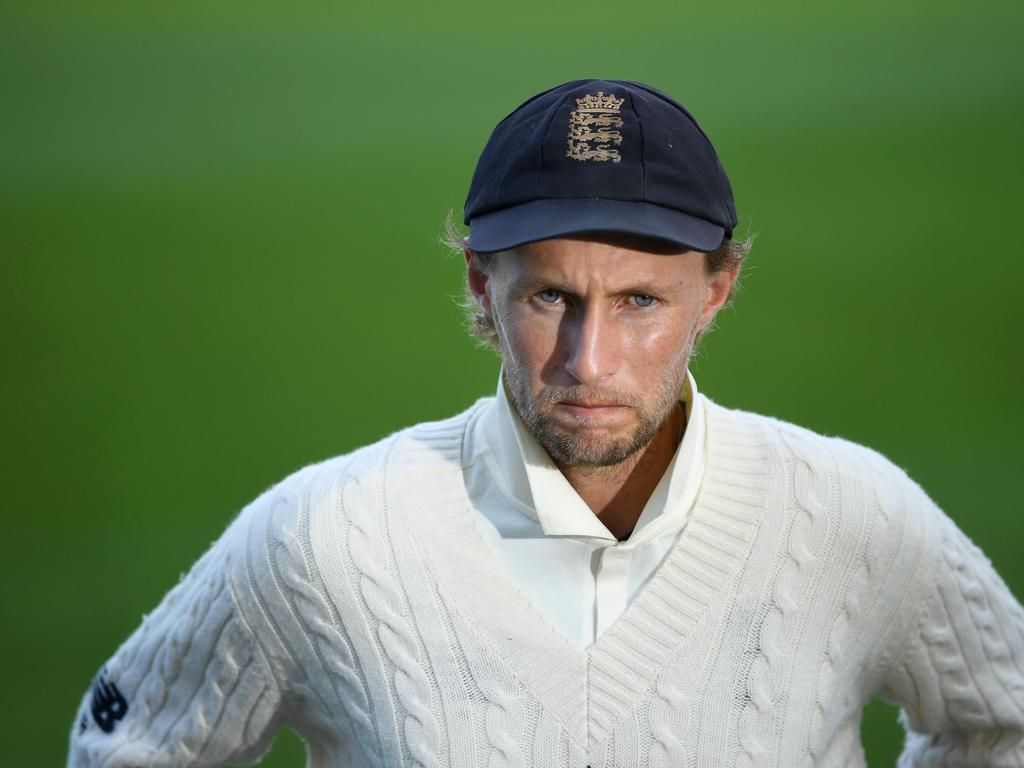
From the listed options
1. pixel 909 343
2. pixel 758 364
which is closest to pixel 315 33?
pixel 758 364

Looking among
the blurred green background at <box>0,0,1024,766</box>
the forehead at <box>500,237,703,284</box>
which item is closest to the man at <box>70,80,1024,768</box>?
the forehead at <box>500,237,703,284</box>

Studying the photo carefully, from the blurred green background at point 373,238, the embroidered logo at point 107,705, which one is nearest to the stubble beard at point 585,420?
the embroidered logo at point 107,705

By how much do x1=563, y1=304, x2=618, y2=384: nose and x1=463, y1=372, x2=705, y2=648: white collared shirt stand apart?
16 centimetres

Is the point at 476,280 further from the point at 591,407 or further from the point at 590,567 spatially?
the point at 590,567

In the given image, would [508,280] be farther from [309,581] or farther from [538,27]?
[538,27]

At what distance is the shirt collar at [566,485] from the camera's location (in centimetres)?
157

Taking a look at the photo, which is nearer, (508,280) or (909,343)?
(508,280)

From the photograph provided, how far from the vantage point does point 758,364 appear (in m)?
3.37

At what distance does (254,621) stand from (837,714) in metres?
0.70

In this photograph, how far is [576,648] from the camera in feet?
5.16

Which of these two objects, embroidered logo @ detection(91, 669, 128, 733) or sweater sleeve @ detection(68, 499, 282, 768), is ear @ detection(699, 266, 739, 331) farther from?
embroidered logo @ detection(91, 669, 128, 733)

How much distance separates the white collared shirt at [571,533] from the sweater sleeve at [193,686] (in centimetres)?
33

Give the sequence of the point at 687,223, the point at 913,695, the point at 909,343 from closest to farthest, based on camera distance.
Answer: the point at 687,223
the point at 913,695
the point at 909,343

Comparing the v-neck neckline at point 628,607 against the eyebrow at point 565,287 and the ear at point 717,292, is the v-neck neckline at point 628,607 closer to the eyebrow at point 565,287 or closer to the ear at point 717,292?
the ear at point 717,292
